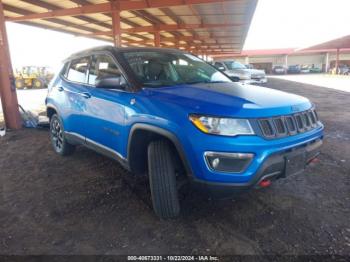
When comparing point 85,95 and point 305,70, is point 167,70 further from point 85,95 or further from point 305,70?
point 305,70

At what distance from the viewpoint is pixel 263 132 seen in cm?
246

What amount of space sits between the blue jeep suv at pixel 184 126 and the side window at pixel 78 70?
0.20 m

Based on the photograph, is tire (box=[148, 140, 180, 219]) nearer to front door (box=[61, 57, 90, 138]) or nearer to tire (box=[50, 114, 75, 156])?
front door (box=[61, 57, 90, 138])

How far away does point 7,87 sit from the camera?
7.30 metres

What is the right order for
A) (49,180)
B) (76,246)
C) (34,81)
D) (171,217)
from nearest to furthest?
(76,246), (171,217), (49,180), (34,81)

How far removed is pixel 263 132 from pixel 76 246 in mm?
1947

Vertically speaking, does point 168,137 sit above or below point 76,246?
above

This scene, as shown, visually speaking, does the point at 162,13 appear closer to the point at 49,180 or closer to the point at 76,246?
the point at 49,180

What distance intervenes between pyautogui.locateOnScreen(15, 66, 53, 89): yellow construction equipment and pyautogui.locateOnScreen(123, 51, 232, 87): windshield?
23712 mm

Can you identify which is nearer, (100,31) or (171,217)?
(171,217)

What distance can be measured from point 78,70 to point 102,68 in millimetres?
780

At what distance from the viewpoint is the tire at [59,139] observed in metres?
4.77

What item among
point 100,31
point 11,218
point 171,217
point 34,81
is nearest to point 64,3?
point 100,31

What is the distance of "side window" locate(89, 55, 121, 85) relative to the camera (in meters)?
3.46
